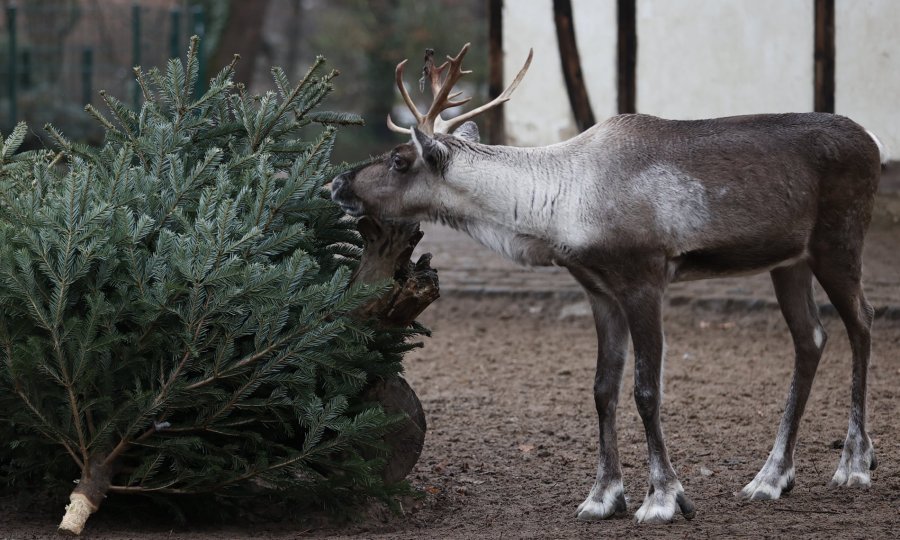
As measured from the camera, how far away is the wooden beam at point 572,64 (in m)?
9.69

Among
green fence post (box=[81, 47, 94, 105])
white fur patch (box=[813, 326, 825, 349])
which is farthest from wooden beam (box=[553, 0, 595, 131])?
green fence post (box=[81, 47, 94, 105])

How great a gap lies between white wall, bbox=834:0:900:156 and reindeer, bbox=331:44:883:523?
Result: 354 centimetres

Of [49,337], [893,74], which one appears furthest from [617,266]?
[893,74]

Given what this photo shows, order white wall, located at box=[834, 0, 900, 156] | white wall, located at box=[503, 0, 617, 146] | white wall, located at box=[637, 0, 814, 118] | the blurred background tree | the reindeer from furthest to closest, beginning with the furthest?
1. the blurred background tree
2. white wall, located at box=[503, 0, 617, 146]
3. white wall, located at box=[637, 0, 814, 118]
4. white wall, located at box=[834, 0, 900, 156]
5. the reindeer

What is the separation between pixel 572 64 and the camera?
9.70m

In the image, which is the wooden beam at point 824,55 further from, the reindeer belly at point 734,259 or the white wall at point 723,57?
the reindeer belly at point 734,259

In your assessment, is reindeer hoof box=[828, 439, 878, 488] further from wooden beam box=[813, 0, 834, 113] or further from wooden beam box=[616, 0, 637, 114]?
wooden beam box=[616, 0, 637, 114]

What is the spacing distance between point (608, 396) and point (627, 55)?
5.01m

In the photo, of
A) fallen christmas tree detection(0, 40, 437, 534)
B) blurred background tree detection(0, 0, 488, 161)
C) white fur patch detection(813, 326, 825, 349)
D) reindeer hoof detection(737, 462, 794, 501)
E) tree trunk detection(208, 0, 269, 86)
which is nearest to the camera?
fallen christmas tree detection(0, 40, 437, 534)

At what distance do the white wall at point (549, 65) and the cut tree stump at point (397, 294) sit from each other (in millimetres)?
5076

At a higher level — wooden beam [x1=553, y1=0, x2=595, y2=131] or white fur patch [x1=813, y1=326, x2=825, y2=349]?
wooden beam [x1=553, y1=0, x2=595, y2=131]

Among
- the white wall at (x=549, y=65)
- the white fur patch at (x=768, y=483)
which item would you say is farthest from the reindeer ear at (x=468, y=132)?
the white wall at (x=549, y=65)

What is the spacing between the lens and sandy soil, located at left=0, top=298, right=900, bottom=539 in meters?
4.66

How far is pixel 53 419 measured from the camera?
4320mm
